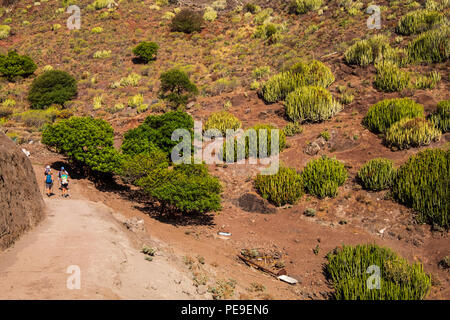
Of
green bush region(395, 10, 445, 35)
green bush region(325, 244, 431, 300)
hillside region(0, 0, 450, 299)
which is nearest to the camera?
green bush region(325, 244, 431, 300)

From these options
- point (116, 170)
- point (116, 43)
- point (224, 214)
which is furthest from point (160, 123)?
point (116, 43)

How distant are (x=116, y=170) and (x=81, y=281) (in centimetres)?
1015

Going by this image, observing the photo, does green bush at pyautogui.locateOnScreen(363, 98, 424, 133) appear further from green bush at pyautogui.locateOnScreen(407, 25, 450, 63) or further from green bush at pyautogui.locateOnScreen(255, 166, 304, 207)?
green bush at pyautogui.locateOnScreen(407, 25, 450, 63)

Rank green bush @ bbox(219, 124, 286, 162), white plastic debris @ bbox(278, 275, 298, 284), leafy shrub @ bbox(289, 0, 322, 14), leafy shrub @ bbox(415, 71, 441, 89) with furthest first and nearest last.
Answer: leafy shrub @ bbox(289, 0, 322, 14) < leafy shrub @ bbox(415, 71, 441, 89) < green bush @ bbox(219, 124, 286, 162) < white plastic debris @ bbox(278, 275, 298, 284)

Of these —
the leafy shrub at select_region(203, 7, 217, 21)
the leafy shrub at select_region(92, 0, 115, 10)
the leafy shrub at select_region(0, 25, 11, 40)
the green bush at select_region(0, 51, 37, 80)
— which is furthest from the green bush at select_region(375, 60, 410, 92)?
the leafy shrub at select_region(0, 25, 11, 40)

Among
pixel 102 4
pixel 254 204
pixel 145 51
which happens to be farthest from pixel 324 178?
pixel 102 4

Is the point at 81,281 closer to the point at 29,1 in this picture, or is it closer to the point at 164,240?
the point at 164,240

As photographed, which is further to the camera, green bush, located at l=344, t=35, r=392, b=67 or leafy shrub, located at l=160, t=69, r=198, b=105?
leafy shrub, located at l=160, t=69, r=198, b=105

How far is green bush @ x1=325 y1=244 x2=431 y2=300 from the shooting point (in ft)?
30.8

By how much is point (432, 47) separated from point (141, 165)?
21539 millimetres

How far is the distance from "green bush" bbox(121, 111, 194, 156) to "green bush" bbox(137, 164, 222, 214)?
2849mm

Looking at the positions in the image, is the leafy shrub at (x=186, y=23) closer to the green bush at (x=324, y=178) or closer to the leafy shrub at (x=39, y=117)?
the leafy shrub at (x=39, y=117)

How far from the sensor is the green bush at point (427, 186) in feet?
42.0

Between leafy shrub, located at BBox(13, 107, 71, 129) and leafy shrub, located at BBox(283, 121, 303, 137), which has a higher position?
leafy shrub, located at BBox(13, 107, 71, 129)
